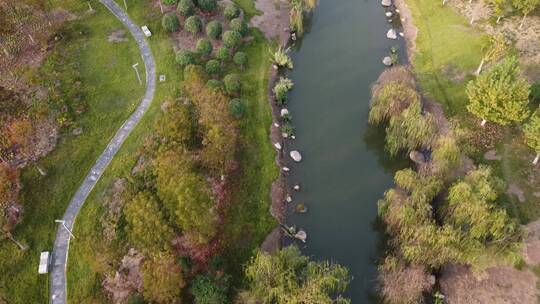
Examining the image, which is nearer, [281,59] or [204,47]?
[204,47]

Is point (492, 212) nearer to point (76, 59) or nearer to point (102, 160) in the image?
point (102, 160)

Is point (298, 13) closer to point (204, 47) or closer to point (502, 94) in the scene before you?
point (204, 47)

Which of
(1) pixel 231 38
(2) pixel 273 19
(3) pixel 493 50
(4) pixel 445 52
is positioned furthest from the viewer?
(2) pixel 273 19

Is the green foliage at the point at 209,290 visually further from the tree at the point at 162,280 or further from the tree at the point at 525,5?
the tree at the point at 525,5

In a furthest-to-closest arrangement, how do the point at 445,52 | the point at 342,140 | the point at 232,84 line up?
the point at 445,52 → the point at 232,84 → the point at 342,140

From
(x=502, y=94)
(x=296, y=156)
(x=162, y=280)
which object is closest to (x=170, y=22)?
(x=296, y=156)

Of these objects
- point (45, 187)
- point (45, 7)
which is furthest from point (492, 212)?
point (45, 7)

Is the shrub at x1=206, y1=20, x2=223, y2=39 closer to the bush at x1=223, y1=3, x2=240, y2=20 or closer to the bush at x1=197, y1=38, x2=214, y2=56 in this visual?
the bush at x1=197, y1=38, x2=214, y2=56

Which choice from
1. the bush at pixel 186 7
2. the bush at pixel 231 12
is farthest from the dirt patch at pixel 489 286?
the bush at pixel 186 7

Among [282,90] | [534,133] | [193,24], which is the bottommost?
[534,133]
